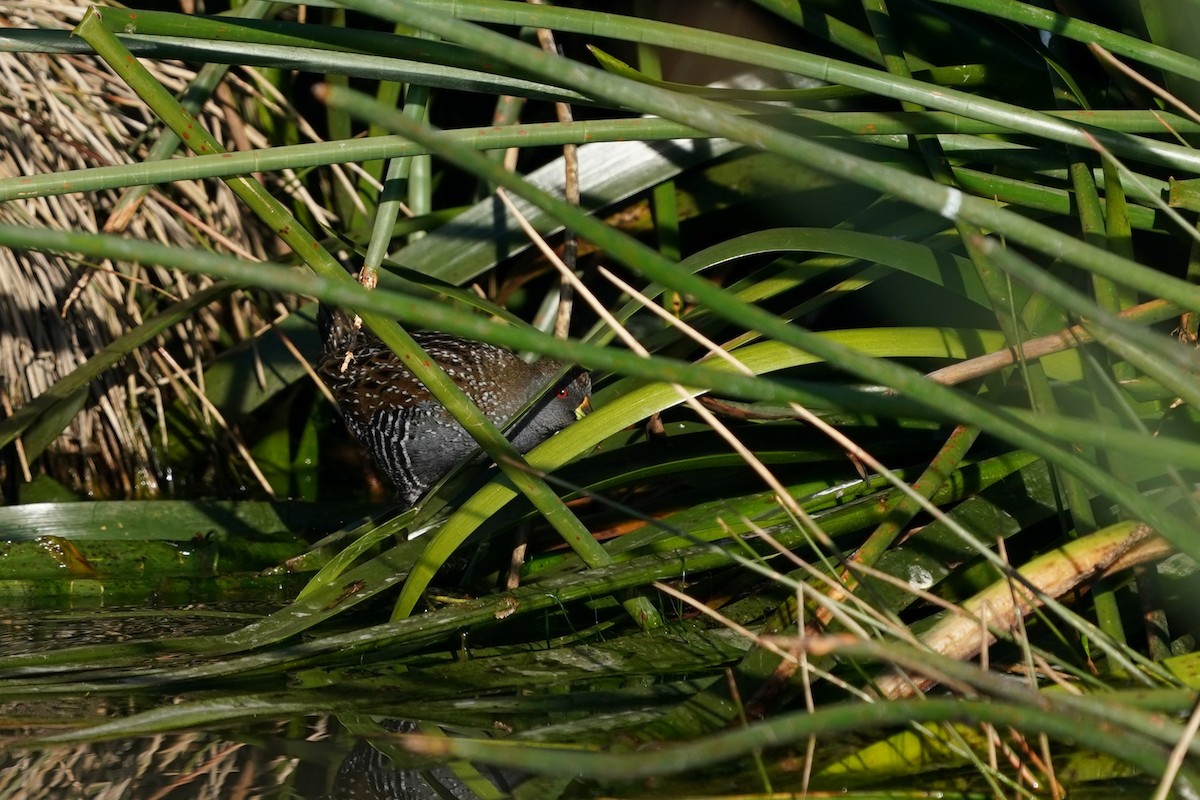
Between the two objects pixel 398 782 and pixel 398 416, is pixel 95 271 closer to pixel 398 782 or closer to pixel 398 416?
pixel 398 416

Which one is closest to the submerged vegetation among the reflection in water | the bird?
the reflection in water

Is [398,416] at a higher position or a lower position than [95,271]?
lower

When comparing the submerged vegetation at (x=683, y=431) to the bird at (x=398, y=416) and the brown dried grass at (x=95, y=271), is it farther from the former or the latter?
the bird at (x=398, y=416)

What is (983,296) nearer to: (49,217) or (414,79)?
(414,79)

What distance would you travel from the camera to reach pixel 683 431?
2410 mm

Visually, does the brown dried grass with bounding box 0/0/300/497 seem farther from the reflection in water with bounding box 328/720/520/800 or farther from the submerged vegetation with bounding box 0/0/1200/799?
the reflection in water with bounding box 328/720/520/800

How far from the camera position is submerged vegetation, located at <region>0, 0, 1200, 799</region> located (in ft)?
3.31

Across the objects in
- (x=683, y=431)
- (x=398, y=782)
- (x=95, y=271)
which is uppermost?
(x=95, y=271)

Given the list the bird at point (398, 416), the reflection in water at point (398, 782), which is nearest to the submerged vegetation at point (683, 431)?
the reflection in water at point (398, 782)

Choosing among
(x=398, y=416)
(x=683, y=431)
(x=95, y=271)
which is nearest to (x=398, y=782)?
(x=683, y=431)

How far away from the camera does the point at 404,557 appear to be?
2207 millimetres

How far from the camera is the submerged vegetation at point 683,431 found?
101cm

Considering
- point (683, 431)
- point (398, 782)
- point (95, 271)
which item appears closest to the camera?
point (398, 782)

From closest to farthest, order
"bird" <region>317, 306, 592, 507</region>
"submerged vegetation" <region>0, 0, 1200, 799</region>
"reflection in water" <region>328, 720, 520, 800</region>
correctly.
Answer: "submerged vegetation" <region>0, 0, 1200, 799</region>, "reflection in water" <region>328, 720, 520, 800</region>, "bird" <region>317, 306, 592, 507</region>
